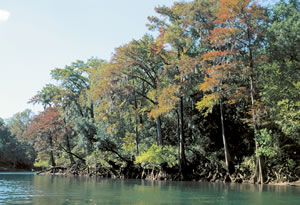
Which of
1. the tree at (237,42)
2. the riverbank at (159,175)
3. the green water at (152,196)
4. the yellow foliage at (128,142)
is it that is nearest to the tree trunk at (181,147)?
the riverbank at (159,175)

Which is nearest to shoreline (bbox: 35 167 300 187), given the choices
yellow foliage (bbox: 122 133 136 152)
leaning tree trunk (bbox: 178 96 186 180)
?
leaning tree trunk (bbox: 178 96 186 180)

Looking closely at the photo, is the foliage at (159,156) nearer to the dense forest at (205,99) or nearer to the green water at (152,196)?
the dense forest at (205,99)

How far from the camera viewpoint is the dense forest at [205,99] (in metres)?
19.5

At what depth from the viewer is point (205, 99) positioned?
2117 cm

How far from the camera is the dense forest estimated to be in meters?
19.5

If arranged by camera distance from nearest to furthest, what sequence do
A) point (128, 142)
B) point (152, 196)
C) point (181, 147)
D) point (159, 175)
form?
point (152, 196) → point (181, 147) → point (159, 175) → point (128, 142)

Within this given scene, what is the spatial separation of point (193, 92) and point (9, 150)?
51.1 m

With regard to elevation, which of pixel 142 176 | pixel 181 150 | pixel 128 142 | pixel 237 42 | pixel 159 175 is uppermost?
pixel 237 42

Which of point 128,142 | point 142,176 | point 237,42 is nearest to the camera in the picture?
point 237,42

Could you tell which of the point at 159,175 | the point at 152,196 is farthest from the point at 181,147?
the point at 152,196

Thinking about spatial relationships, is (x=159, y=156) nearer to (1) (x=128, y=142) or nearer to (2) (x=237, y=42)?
(1) (x=128, y=142)

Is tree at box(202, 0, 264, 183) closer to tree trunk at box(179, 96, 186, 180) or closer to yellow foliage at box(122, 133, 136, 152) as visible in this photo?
tree trunk at box(179, 96, 186, 180)

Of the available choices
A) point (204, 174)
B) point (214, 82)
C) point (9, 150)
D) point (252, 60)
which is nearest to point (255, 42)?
point (252, 60)

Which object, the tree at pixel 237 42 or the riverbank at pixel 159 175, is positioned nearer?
the tree at pixel 237 42
